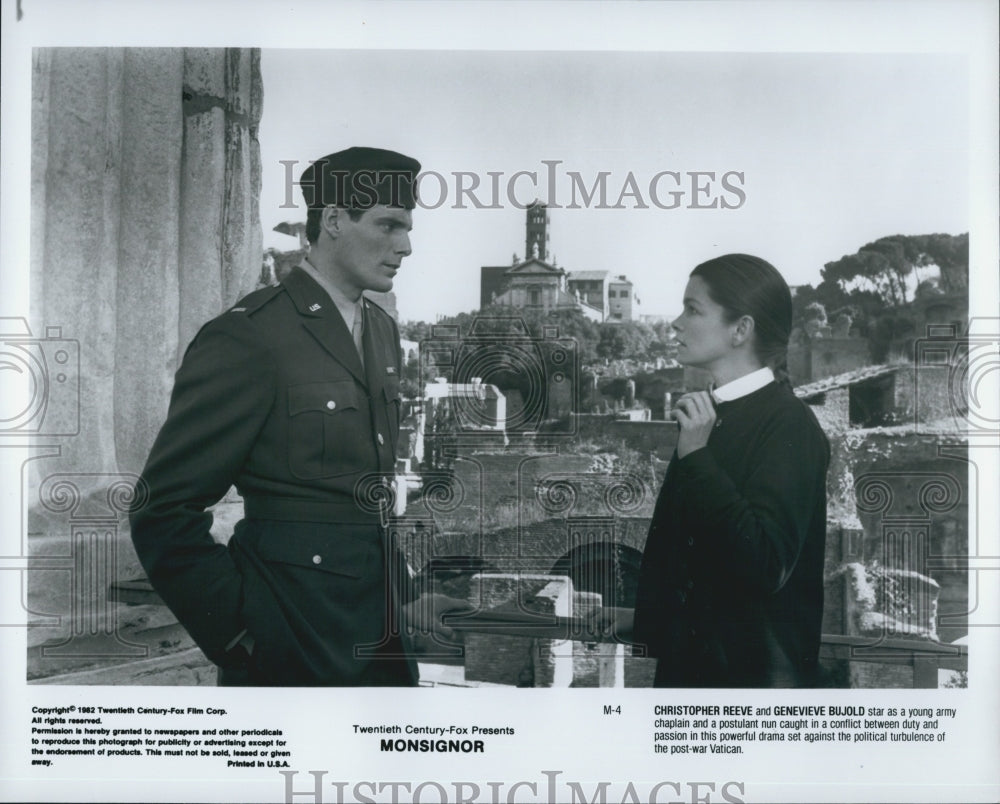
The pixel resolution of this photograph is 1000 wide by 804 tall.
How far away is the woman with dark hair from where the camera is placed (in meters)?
4.10

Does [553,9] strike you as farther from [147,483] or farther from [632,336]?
[147,483]

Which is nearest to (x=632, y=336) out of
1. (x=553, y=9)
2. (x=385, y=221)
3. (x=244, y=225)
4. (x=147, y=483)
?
(x=385, y=221)

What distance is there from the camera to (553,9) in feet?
13.7

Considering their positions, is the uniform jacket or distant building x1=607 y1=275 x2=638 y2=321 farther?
distant building x1=607 y1=275 x2=638 y2=321

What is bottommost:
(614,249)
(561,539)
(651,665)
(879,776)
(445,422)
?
(879,776)

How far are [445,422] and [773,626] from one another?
1.52 meters

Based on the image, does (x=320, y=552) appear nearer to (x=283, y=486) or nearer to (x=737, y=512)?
(x=283, y=486)

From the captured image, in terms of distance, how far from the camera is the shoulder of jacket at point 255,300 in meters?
4.11

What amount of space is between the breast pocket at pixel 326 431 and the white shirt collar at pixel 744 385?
140cm

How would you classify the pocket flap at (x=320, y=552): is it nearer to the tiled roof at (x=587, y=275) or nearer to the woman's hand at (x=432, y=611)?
the woman's hand at (x=432, y=611)

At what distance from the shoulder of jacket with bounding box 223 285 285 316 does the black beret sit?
361mm
